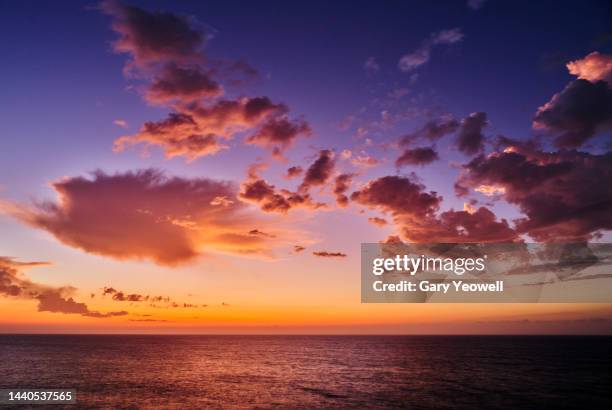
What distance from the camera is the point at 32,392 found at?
63500 mm

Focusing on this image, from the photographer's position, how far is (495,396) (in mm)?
→ 60031

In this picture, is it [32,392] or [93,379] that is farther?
[93,379]

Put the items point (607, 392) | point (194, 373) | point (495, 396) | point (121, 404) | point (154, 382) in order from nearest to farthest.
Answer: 1. point (121, 404)
2. point (495, 396)
3. point (607, 392)
4. point (154, 382)
5. point (194, 373)

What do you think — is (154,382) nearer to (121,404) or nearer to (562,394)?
(121,404)

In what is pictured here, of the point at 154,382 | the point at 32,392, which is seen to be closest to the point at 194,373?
the point at 154,382

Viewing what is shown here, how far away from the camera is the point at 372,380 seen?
78.6 m

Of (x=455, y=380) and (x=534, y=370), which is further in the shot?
(x=534, y=370)

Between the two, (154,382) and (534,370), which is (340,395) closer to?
(154,382)

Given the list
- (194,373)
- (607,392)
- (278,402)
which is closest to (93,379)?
(194,373)

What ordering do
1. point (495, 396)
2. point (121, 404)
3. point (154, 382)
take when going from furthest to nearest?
point (154, 382) < point (495, 396) < point (121, 404)

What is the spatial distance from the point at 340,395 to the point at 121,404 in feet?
100

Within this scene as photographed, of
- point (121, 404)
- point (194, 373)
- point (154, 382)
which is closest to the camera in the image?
point (121, 404)

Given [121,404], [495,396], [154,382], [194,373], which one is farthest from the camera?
[194,373]

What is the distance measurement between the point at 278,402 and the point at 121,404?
20.6 m
